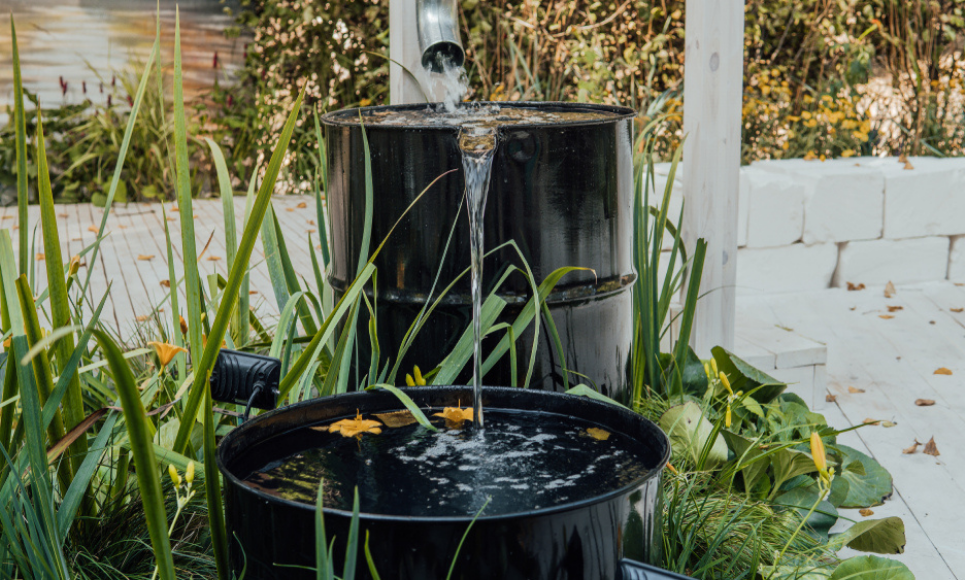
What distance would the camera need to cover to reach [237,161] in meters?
6.51

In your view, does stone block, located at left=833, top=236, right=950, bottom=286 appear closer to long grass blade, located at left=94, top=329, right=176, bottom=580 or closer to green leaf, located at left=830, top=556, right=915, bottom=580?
green leaf, located at left=830, top=556, right=915, bottom=580

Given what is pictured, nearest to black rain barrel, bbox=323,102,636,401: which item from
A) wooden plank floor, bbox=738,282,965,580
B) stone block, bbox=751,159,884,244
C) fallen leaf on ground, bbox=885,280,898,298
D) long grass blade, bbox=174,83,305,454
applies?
long grass blade, bbox=174,83,305,454

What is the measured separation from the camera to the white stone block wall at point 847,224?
4.04 metres

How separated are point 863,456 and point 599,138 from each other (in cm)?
119

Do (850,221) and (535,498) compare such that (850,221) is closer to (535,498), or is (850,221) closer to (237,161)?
(535,498)

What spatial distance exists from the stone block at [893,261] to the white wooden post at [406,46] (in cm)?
278

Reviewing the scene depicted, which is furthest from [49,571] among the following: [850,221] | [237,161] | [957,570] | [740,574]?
[237,161]

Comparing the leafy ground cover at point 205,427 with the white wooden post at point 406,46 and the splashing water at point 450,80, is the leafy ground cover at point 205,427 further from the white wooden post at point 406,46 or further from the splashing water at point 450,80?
the white wooden post at point 406,46

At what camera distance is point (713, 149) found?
7.96 feet

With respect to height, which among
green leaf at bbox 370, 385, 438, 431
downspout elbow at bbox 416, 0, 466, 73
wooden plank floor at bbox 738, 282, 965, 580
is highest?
downspout elbow at bbox 416, 0, 466, 73

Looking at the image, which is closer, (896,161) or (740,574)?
(740,574)

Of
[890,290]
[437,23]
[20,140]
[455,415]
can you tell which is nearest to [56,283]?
[20,140]

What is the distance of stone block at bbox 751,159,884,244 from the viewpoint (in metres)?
4.07

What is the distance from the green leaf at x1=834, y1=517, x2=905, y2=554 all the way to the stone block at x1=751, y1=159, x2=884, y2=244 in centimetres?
259
